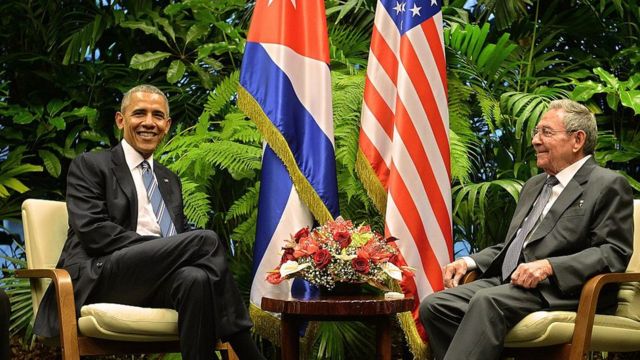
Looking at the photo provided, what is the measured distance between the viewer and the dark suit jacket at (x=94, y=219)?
3801 millimetres

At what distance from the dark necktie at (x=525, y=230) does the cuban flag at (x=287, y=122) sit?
0.95 metres

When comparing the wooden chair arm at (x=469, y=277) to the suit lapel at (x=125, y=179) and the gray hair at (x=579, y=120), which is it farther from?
the suit lapel at (x=125, y=179)

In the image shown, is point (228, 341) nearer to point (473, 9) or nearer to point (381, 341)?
point (381, 341)

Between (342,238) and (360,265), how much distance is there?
13cm

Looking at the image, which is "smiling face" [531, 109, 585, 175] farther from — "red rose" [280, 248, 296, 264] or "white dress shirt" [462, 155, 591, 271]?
"red rose" [280, 248, 296, 264]

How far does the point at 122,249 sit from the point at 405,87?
167cm

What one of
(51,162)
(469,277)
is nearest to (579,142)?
(469,277)

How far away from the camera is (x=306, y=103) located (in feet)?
15.0

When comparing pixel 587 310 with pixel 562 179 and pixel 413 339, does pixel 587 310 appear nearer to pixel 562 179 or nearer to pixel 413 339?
pixel 562 179

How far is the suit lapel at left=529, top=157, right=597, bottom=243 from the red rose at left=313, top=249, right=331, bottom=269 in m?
0.88

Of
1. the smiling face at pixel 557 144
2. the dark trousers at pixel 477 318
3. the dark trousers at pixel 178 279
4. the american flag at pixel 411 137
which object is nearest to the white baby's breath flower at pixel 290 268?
the dark trousers at pixel 178 279

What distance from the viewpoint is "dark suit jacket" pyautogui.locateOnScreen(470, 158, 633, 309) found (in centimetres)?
356

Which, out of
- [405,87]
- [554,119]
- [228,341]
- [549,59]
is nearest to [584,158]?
[554,119]

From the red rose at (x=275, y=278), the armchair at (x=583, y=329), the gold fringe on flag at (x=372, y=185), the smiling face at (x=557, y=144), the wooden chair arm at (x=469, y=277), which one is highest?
the smiling face at (x=557, y=144)
